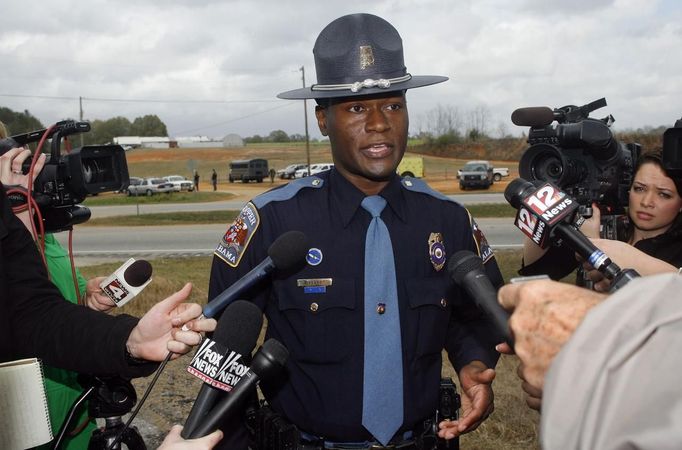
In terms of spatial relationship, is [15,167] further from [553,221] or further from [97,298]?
[553,221]

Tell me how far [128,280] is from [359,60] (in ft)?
4.15

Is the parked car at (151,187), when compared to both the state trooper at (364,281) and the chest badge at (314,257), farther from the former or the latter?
the chest badge at (314,257)

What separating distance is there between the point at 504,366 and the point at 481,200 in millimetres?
20942

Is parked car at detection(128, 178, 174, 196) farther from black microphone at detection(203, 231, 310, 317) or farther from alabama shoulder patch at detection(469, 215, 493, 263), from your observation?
black microphone at detection(203, 231, 310, 317)

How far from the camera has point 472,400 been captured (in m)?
2.32

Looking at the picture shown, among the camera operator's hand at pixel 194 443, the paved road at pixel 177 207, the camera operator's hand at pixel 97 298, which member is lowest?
the paved road at pixel 177 207

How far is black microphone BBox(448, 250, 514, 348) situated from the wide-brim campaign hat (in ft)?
3.44

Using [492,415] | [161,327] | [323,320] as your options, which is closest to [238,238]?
[323,320]

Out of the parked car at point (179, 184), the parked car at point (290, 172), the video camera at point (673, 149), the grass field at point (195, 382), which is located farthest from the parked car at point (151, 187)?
the video camera at point (673, 149)

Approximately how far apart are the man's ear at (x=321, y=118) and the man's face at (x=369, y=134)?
0.12 metres

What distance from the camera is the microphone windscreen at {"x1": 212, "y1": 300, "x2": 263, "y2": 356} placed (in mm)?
1574

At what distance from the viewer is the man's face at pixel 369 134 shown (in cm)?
249

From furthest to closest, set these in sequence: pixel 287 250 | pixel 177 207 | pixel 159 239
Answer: pixel 177 207
pixel 159 239
pixel 287 250

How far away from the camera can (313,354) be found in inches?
90.7
